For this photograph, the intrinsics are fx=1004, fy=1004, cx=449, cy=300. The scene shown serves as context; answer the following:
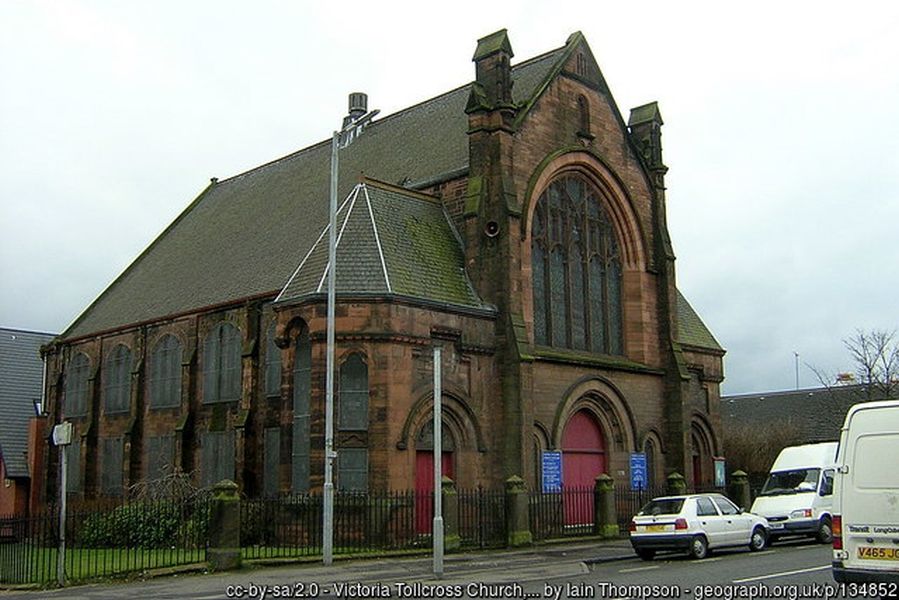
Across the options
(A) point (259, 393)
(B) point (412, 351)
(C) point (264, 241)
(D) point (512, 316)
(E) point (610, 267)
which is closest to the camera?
(B) point (412, 351)

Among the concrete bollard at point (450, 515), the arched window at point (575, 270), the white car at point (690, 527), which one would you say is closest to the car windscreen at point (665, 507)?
the white car at point (690, 527)

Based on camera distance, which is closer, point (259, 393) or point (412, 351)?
point (412, 351)

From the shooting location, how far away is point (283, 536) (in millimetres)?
26953

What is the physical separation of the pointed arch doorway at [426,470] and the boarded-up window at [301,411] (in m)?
3.15

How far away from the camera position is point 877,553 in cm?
1336

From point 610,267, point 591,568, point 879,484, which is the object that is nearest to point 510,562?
point 591,568

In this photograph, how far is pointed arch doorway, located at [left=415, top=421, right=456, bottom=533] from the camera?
27453mm

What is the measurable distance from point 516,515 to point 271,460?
8929 mm

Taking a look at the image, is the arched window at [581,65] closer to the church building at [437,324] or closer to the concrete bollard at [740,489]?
the church building at [437,324]

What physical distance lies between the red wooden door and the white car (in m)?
5.53

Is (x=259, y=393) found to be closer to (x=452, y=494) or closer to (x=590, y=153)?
(x=452, y=494)

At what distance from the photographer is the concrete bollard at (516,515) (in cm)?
2748

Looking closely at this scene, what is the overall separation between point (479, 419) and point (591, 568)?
8.24 m

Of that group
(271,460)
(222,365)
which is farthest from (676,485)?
(222,365)
